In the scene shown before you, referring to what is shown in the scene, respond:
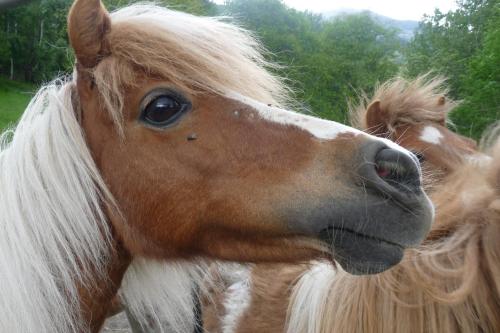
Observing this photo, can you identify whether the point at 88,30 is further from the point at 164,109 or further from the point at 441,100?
the point at 441,100

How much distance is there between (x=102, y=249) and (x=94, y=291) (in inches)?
7.2

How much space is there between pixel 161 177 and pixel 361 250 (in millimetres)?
797

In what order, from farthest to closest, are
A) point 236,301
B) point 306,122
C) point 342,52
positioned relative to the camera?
point 342,52
point 236,301
point 306,122

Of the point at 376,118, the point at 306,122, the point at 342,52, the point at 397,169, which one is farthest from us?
the point at 342,52

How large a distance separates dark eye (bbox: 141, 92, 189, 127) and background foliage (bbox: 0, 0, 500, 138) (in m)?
7.11

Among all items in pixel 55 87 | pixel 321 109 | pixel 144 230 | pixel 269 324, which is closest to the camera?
pixel 144 230

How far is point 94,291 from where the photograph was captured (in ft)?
5.98

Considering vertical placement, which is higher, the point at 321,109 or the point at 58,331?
the point at 58,331

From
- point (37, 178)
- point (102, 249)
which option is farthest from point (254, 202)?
point (37, 178)

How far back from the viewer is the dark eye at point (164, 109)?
169 cm

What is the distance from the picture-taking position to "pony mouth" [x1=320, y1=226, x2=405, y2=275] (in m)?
1.47

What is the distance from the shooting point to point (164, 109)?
1690 millimetres

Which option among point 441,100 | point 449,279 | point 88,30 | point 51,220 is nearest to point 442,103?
point 441,100

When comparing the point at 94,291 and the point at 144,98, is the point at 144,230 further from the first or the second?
the point at 144,98
